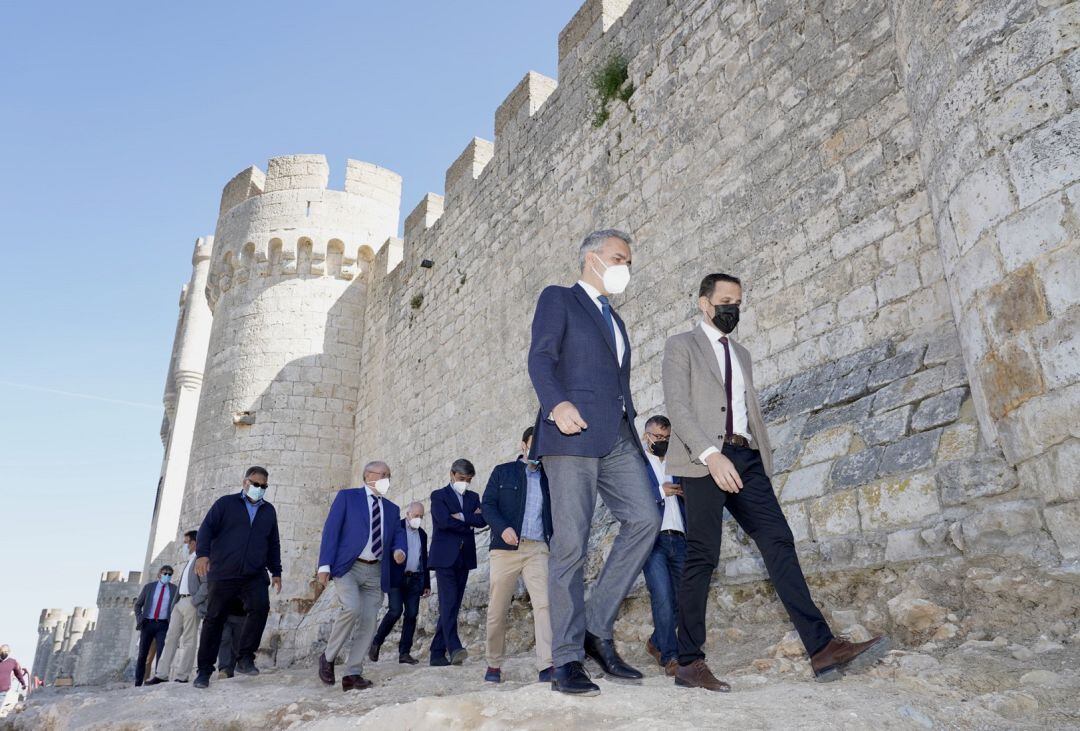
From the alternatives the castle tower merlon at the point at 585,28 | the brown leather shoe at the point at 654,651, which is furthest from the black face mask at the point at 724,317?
the castle tower merlon at the point at 585,28

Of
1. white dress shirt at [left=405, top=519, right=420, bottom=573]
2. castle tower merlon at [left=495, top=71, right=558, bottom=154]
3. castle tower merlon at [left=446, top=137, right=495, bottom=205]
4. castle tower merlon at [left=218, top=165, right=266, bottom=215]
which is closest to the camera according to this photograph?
white dress shirt at [left=405, top=519, right=420, bottom=573]

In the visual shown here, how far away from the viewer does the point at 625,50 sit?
718 cm

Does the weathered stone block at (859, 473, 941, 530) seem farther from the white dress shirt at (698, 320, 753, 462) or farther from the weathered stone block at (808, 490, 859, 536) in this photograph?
the white dress shirt at (698, 320, 753, 462)

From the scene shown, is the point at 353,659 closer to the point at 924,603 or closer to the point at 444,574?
the point at 444,574

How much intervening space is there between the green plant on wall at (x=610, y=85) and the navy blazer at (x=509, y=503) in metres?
4.17

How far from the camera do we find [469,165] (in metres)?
10.2

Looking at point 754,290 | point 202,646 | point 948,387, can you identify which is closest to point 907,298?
point 948,387

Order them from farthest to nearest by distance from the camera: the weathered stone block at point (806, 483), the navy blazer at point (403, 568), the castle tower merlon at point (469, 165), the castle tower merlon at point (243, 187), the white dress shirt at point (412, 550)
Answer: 1. the castle tower merlon at point (243, 187)
2. the castle tower merlon at point (469, 165)
3. the white dress shirt at point (412, 550)
4. the navy blazer at point (403, 568)
5. the weathered stone block at point (806, 483)

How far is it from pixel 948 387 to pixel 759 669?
1.51m

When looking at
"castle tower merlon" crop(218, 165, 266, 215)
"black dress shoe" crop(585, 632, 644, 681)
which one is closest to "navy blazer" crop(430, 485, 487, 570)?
"black dress shoe" crop(585, 632, 644, 681)

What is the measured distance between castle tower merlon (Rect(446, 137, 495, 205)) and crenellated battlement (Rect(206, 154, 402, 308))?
8.23 feet

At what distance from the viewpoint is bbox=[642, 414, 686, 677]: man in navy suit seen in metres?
3.58

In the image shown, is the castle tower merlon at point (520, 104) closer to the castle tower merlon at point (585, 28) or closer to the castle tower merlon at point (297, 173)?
the castle tower merlon at point (585, 28)

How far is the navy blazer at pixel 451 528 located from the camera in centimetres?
498
